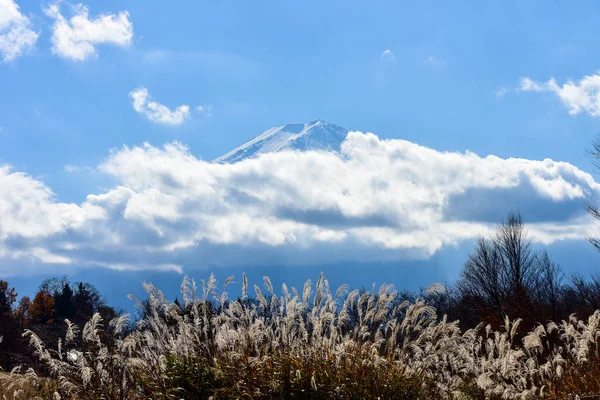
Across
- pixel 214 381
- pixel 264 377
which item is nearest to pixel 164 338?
pixel 214 381

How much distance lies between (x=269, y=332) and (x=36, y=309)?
7816cm

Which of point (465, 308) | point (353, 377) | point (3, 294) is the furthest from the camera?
point (3, 294)

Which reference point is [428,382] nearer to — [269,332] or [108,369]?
[269,332]

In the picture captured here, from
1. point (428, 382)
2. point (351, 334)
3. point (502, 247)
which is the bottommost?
point (428, 382)

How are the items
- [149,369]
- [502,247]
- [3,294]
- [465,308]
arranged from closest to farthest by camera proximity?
1. [149,369]
2. [502,247]
3. [465,308]
4. [3,294]

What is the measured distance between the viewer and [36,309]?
77.2m

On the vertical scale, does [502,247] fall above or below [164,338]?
above

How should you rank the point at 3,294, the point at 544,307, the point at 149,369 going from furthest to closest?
the point at 3,294, the point at 544,307, the point at 149,369

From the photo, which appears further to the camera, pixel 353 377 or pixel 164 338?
pixel 164 338

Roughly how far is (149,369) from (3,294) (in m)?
77.2

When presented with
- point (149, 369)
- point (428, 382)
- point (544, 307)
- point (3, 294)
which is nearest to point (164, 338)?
point (149, 369)

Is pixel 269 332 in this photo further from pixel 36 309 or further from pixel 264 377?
pixel 36 309

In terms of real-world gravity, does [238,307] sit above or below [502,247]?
below

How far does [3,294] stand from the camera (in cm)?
7475
